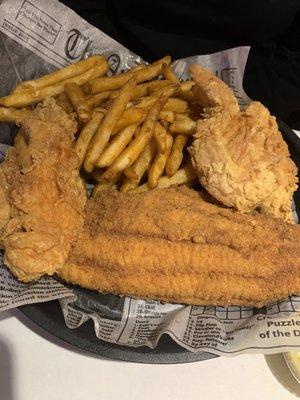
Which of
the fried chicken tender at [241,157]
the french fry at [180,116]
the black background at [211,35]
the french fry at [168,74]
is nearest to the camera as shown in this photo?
the fried chicken tender at [241,157]

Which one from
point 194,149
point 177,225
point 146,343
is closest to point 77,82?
point 194,149

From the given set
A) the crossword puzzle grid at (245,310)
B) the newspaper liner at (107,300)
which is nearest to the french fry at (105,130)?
the newspaper liner at (107,300)

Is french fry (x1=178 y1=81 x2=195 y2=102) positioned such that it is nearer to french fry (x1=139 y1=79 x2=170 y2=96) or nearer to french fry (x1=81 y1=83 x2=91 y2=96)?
french fry (x1=139 y1=79 x2=170 y2=96)

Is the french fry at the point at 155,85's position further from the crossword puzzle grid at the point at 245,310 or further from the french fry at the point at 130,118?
the crossword puzzle grid at the point at 245,310

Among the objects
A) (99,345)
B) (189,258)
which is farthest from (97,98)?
(99,345)

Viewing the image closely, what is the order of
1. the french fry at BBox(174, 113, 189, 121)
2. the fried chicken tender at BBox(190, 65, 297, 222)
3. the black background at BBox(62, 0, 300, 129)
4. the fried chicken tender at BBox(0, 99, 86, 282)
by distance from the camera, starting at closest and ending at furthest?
the fried chicken tender at BBox(0, 99, 86, 282), the fried chicken tender at BBox(190, 65, 297, 222), the french fry at BBox(174, 113, 189, 121), the black background at BBox(62, 0, 300, 129)

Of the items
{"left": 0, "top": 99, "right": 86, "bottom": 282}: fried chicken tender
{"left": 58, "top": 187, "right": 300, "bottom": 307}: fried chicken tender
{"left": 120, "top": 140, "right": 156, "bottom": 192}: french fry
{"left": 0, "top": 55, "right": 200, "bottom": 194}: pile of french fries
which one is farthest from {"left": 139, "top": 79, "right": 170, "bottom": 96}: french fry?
{"left": 58, "top": 187, "right": 300, "bottom": 307}: fried chicken tender
